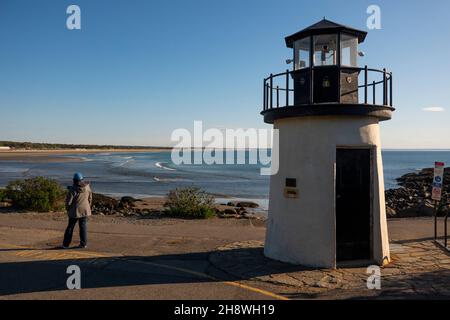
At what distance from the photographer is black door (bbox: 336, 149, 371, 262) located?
26.3 ft

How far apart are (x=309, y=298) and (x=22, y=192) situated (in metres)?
13.0

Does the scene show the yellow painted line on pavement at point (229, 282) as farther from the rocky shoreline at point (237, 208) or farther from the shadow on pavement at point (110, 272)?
the rocky shoreline at point (237, 208)

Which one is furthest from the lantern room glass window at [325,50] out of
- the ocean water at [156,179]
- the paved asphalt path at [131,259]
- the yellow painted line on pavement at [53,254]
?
the ocean water at [156,179]

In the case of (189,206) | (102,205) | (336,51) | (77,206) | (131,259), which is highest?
(336,51)

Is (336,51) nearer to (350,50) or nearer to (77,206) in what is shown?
(350,50)

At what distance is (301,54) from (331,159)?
7.70 feet

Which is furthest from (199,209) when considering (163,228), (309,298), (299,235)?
(309,298)

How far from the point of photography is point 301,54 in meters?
8.50

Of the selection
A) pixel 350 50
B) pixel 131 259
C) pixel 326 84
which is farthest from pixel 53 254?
pixel 350 50

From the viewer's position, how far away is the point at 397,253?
29.9ft

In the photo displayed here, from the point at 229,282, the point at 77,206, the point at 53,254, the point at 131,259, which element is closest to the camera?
the point at 229,282

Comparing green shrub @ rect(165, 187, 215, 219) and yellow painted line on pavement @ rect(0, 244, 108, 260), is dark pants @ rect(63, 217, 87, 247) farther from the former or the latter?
green shrub @ rect(165, 187, 215, 219)

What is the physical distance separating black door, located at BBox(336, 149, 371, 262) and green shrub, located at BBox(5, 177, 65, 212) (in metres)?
A: 11.5

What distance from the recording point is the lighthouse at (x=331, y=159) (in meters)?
7.87
